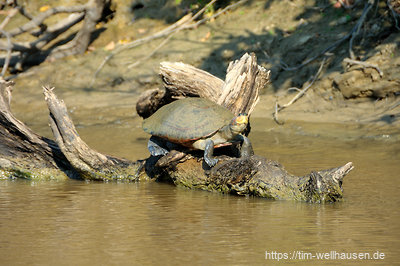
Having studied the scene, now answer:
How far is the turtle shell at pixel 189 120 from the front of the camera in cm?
579

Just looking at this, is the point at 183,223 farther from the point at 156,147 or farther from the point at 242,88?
the point at 242,88

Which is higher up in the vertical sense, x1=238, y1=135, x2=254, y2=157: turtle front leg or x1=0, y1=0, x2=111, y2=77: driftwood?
x1=0, y1=0, x2=111, y2=77: driftwood

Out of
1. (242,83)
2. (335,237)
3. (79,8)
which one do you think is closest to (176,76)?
(242,83)

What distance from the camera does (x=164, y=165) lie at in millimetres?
6020

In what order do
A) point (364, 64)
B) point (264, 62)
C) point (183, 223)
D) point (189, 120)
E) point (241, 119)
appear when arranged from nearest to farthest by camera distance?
point (183, 223) < point (241, 119) < point (189, 120) < point (364, 64) < point (264, 62)

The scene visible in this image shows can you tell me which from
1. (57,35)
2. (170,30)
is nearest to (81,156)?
(170,30)

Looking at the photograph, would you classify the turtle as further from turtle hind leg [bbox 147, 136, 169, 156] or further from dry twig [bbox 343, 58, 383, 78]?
dry twig [bbox 343, 58, 383, 78]

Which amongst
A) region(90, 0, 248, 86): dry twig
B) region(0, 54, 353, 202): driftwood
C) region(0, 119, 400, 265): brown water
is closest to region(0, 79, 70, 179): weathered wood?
region(0, 54, 353, 202): driftwood

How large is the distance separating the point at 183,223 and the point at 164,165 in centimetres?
138

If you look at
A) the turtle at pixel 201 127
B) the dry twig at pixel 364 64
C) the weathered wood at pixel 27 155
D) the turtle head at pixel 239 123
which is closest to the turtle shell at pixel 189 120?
the turtle at pixel 201 127

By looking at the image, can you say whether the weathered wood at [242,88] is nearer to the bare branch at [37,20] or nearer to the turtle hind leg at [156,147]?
the turtle hind leg at [156,147]

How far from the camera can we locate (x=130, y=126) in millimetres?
10180

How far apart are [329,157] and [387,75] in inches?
105

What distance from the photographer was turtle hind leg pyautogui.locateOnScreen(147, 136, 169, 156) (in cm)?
625
